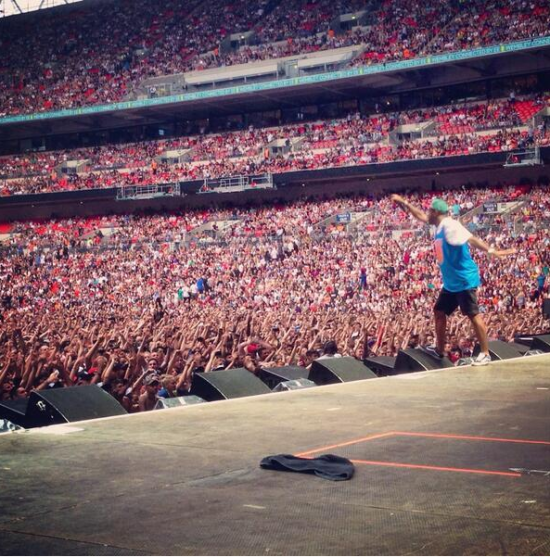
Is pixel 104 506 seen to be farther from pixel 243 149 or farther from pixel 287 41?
pixel 287 41

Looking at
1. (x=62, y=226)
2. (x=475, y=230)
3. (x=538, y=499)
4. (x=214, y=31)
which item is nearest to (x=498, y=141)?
(x=475, y=230)

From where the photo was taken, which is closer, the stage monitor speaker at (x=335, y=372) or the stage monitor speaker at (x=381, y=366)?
the stage monitor speaker at (x=335, y=372)

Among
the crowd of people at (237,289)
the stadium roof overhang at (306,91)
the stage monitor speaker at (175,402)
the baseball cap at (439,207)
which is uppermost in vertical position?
the stadium roof overhang at (306,91)

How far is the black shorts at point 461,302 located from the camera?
6.88 metres

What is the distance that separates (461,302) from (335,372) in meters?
1.29

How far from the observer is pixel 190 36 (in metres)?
43.1

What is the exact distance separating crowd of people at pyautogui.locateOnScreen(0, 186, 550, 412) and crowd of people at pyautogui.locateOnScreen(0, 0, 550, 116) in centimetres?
673

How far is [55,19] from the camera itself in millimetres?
48750

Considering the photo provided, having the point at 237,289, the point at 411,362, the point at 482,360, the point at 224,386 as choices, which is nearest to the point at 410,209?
the point at 482,360

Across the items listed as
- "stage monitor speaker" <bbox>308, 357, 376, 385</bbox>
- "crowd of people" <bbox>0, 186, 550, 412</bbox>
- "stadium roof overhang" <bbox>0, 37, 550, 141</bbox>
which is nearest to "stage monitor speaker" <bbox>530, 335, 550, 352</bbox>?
"crowd of people" <bbox>0, 186, 550, 412</bbox>

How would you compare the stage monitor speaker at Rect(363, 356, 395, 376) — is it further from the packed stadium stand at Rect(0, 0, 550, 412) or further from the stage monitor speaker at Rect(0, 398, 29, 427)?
the packed stadium stand at Rect(0, 0, 550, 412)

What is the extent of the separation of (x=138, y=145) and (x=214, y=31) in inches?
286

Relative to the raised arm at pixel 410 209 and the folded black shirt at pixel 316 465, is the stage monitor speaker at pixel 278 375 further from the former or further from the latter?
the folded black shirt at pixel 316 465

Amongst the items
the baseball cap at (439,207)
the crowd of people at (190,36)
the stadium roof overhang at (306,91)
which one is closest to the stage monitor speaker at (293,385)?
the baseball cap at (439,207)
